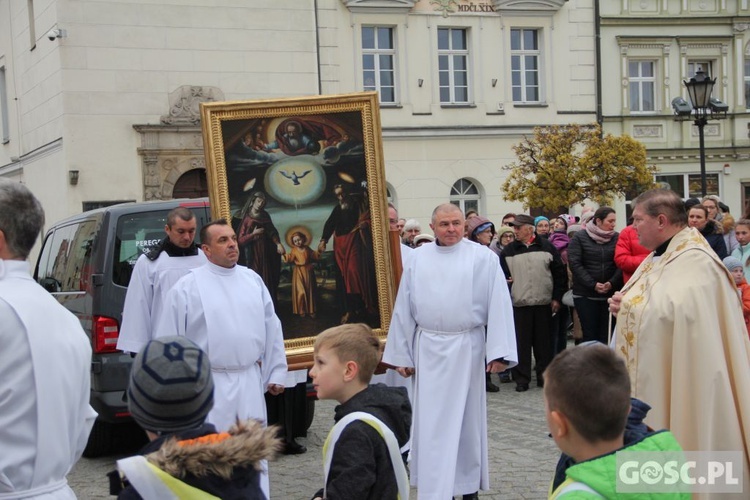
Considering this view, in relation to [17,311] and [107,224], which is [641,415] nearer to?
[17,311]

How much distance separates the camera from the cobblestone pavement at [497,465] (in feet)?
22.1

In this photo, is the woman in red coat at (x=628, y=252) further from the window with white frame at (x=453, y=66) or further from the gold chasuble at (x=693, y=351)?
the window with white frame at (x=453, y=66)

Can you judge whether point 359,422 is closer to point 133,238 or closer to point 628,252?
point 133,238

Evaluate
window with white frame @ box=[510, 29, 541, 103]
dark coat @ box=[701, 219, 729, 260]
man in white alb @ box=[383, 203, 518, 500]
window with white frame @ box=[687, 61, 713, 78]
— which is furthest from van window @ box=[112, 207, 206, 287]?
window with white frame @ box=[687, 61, 713, 78]

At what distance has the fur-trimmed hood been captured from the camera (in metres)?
2.57

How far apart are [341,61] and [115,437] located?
1843 cm

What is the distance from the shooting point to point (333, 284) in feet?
23.5

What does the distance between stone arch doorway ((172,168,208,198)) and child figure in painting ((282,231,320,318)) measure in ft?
56.3

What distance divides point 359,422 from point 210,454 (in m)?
1.03

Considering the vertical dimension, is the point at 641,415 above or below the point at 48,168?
below

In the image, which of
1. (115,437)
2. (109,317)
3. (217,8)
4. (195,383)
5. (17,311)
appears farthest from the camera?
(217,8)

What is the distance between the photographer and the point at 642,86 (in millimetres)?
28203

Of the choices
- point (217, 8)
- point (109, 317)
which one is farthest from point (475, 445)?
point (217, 8)

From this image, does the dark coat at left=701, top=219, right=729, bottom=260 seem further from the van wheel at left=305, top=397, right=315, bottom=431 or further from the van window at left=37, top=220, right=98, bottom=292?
the van window at left=37, top=220, right=98, bottom=292
